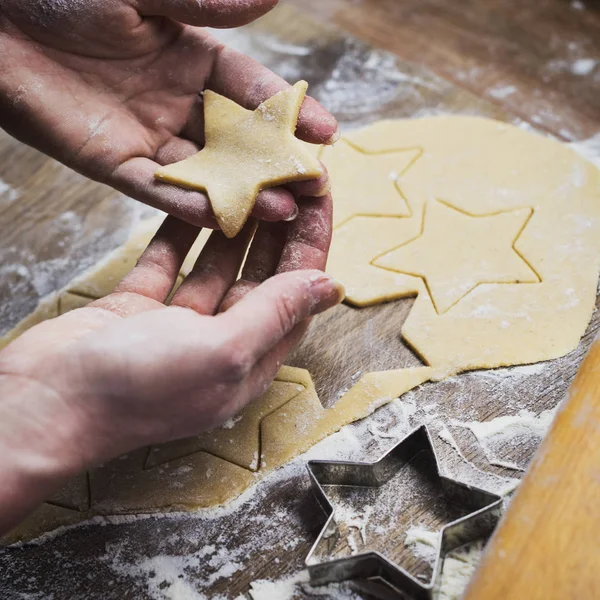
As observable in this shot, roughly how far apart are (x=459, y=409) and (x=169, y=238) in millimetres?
850

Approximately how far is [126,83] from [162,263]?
58 centimetres

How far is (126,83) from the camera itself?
1919mm

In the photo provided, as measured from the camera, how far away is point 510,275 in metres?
1.86

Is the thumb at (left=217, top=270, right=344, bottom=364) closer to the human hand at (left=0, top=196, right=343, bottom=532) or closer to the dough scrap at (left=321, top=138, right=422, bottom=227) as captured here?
the human hand at (left=0, top=196, right=343, bottom=532)

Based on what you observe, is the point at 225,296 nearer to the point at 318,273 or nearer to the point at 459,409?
the point at 318,273

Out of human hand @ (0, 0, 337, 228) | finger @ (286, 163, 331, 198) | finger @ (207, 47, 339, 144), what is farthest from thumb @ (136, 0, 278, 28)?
finger @ (286, 163, 331, 198)

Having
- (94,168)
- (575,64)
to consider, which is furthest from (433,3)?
(94,168)

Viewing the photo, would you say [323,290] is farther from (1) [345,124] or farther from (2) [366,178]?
(1) [345,124]

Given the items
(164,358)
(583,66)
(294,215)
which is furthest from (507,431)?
(583,66)

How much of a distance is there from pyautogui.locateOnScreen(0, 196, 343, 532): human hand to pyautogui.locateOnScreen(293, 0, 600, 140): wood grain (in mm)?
1474

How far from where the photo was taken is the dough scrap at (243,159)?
158cm

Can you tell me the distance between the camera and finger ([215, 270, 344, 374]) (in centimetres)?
125

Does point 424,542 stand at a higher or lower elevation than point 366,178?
lower

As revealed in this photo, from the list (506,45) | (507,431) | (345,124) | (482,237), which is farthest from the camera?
(506,45)
